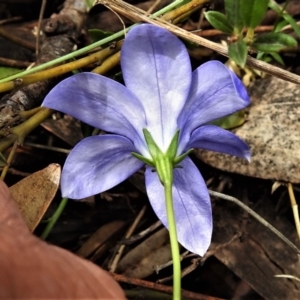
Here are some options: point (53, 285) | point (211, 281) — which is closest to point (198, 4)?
point (211, 281)

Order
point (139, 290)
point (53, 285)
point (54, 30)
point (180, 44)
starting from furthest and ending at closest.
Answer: point (54, 30)
point (139, 290)
point (180, 44)
point (53, 285)

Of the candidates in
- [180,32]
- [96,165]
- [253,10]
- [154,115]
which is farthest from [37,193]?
[253,10]

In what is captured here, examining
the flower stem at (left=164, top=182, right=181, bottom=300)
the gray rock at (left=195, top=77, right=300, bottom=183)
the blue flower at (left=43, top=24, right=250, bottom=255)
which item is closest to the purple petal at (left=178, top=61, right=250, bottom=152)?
the blue flower at (left=43, top=24, right=250, bottom=255)

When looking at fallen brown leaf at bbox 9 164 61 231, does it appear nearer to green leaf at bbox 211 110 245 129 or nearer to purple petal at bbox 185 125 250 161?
purple petal at bbox 185 125 250 161

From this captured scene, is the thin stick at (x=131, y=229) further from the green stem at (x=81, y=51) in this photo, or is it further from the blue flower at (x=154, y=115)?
the green stem at (x=81, y=51)

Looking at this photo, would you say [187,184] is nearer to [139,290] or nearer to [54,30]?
[139,290]
